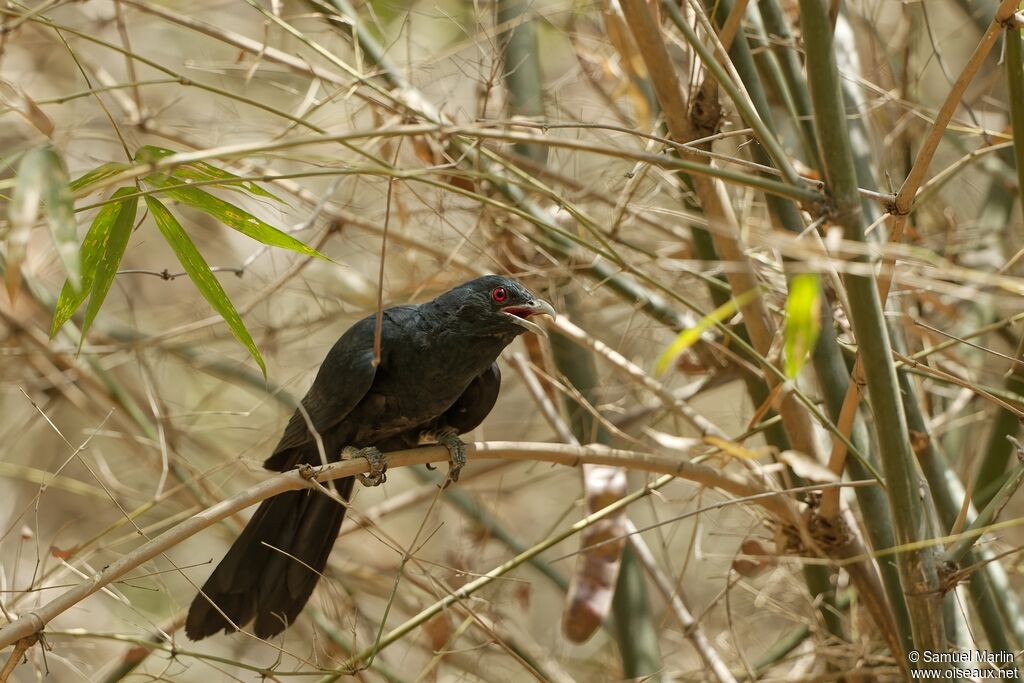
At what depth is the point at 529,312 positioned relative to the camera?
3.73 metres

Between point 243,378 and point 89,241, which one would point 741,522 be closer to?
point 243,378

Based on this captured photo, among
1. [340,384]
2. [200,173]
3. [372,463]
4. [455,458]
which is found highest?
[200,173]

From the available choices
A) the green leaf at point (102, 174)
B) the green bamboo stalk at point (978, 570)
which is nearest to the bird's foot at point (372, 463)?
the green leaf at point (102, 174)

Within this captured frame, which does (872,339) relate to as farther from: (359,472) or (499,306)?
(499,306)

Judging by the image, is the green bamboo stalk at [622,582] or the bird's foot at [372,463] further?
the green bamboo stalk at [622,582]

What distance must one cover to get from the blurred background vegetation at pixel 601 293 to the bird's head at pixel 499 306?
0.16 m

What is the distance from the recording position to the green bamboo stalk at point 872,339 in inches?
82.7

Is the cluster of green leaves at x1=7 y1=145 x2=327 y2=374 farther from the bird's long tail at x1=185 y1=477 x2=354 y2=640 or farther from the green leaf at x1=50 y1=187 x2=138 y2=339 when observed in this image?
the bird's long tail at x1=185 y1=477 x2=354 y2=640

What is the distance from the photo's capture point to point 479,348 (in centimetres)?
384

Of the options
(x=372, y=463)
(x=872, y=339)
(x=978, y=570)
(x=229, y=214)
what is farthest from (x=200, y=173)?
(x=978, y=570)

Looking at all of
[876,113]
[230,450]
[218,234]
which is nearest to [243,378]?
[230,450]

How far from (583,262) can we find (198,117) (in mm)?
3277

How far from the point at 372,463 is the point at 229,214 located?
995 millimetres

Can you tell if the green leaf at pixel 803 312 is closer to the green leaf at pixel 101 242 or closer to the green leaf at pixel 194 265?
the green leaf at pixel 194 265
